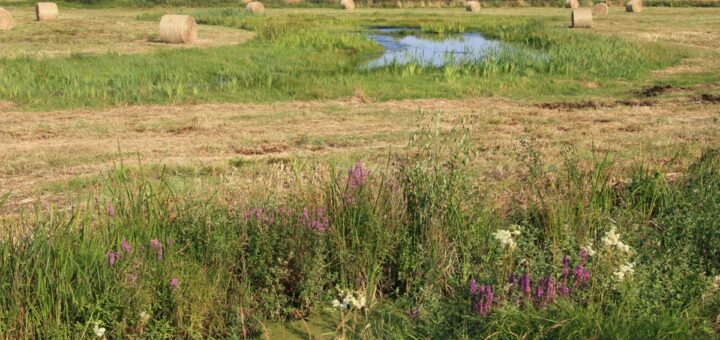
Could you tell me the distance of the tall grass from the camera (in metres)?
5.22

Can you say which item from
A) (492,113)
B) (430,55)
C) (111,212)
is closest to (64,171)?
(111,212)

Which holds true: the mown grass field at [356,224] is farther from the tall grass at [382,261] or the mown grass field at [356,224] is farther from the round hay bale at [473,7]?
the round hay bale at [473,7]

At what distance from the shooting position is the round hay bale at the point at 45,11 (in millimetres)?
35188

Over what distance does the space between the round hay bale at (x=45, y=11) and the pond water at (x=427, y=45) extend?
1414 cm

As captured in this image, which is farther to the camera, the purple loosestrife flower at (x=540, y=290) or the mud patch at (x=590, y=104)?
the mud patch at (x=590, y=104)

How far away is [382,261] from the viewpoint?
6.29m

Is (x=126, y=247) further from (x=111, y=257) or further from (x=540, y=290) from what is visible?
(x=540, y=290)

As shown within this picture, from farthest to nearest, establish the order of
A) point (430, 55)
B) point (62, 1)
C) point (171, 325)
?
point (62, 1) < point (430, 55) < point (171, 325)

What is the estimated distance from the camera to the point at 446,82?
1852 cm

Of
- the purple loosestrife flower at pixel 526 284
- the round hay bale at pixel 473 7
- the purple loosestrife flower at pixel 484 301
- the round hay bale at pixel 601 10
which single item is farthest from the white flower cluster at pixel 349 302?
the round hay bale at pixel 473 7

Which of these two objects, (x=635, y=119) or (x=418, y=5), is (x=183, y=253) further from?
(x=418, y=5)

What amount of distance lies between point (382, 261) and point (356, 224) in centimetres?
44

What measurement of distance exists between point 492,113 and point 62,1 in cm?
4229

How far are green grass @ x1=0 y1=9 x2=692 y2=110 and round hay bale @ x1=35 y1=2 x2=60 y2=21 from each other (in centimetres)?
1375
